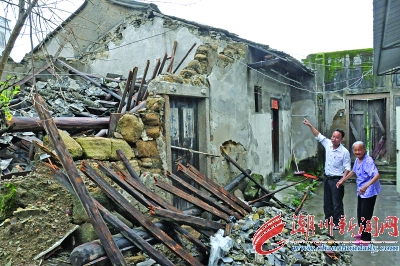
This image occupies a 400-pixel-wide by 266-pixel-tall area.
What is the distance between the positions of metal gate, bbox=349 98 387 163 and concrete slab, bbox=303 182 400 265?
174 cm

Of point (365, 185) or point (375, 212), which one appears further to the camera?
point (375, 212)

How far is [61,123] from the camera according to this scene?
4199 millimetres

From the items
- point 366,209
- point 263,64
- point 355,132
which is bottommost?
point 366,209

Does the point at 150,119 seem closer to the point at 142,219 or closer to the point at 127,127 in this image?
the point at 127,127

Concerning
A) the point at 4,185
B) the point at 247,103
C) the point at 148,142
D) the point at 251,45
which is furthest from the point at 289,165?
the point at 4,185

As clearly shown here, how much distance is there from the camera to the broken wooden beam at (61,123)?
12.4 feet

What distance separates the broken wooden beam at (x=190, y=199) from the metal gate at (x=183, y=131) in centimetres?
99

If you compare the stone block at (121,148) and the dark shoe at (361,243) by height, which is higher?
the stone block at (121,148)

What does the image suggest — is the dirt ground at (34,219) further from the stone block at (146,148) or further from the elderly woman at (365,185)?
the elderly woman at (365,185)

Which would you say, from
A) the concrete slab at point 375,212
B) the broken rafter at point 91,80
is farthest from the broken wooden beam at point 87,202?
the broken rafter at point 91,80

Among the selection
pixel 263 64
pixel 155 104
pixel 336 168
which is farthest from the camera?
pixel 263 64

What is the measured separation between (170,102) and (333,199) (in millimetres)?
3038

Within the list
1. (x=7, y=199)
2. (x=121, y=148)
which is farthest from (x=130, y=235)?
(x=7, y=199)

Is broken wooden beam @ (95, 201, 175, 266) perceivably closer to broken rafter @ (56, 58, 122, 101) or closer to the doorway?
broken rafter @ (56, 58, 122, 101)
